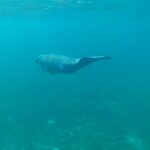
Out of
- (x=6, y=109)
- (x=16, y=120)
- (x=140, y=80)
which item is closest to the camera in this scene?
(x=16, y=120)

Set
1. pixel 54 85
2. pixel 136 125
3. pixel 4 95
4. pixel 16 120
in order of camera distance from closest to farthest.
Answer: pixel 136 125 < pixel 16 120 < pixel 4 95 < pixel 54 85

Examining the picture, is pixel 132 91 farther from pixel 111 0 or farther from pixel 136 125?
pixel 111 0

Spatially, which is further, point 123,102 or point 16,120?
point 123,102

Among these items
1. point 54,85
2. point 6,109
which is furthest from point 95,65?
point 6,109

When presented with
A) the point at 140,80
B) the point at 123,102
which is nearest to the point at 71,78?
the point at 140,80

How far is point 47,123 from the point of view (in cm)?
1562

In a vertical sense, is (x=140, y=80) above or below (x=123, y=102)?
above

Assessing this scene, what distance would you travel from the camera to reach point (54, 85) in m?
23.5

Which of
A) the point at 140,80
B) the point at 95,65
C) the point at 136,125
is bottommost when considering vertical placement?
the point at 136,125

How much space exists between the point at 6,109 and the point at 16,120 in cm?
225

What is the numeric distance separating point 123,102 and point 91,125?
4.38 m

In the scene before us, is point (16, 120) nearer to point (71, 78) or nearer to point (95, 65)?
point (71, 78)

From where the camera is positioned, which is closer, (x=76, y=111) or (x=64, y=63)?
(x=64, y=63)

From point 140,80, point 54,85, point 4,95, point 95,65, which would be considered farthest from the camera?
point 95,65
